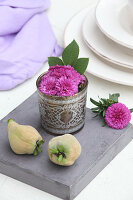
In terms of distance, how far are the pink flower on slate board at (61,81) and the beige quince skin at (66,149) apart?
0.08 m

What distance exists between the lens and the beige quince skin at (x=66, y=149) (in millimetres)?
622

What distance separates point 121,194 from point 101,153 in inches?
3.0

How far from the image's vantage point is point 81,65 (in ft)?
2.25

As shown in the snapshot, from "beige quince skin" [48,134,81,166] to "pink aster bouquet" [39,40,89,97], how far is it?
8 cm

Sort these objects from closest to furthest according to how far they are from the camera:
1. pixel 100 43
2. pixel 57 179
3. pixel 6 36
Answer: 1. pixel 57 179
2. pixel 100 43
3. pixel 6 36

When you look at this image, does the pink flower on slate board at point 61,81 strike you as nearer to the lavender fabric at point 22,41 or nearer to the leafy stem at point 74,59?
the leafy stem at point 74,59

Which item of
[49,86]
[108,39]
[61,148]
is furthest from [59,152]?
[108,39]

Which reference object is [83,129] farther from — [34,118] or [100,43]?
[100,43]

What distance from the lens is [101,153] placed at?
2.20 ft

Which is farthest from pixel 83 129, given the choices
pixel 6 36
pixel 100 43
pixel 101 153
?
pixel 6 36

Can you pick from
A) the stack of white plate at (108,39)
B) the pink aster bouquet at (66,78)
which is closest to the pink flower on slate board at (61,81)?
the pink aster bouquet at (66,78)

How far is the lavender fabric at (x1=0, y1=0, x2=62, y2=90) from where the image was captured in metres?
0.95

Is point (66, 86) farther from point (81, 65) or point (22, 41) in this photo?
point (22, 41)

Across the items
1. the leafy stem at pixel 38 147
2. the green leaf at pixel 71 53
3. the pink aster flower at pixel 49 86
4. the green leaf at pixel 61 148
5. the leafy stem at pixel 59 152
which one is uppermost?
the green leaf at pixel 71 53
